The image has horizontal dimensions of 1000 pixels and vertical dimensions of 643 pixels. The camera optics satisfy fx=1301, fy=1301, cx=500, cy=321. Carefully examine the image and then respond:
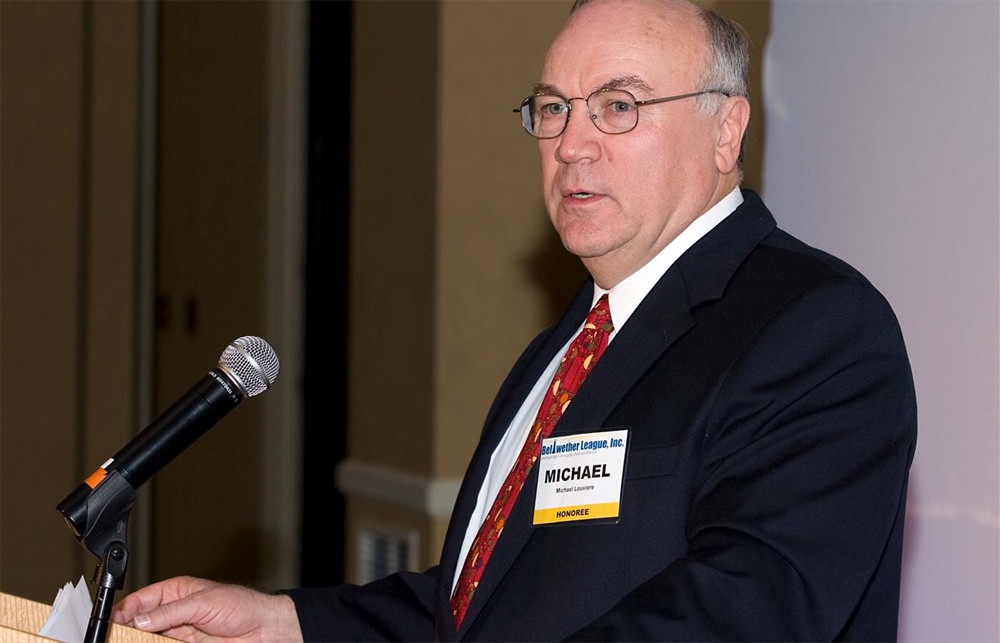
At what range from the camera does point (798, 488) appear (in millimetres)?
1454

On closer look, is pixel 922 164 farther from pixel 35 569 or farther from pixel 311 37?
pixel 35 569

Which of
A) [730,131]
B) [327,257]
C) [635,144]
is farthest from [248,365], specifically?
[327,257]

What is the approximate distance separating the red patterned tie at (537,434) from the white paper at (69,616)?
0.52 meters

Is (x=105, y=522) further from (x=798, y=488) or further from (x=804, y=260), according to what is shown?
(x=804, y=260)

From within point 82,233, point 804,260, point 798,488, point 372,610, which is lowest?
point 372,610

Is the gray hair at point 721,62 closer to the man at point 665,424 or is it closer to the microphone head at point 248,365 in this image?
the man at point 665,424

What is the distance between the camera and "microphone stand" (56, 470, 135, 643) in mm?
1422

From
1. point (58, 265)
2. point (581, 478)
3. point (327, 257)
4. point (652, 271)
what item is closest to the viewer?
point (581, 478)

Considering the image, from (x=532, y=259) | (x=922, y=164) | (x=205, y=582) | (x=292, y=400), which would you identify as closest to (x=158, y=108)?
(x=292, y=400)

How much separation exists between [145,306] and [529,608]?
13.3 feet

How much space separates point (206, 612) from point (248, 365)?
1.52ft

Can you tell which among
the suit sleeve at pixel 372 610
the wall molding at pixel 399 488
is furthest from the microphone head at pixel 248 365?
the wall molding at pixel 399 488

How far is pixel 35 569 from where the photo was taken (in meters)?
5.11

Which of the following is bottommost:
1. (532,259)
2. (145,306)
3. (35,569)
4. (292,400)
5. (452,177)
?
(35,569)
